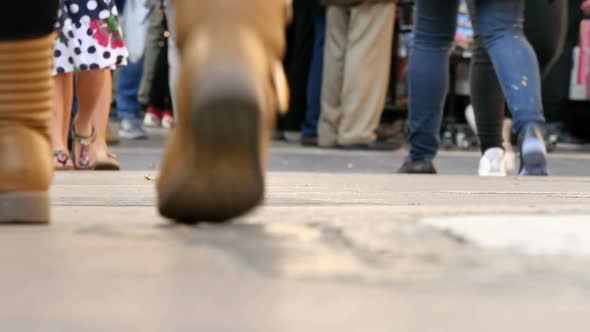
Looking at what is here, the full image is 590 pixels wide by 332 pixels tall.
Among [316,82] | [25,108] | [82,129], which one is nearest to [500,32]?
[82,129]

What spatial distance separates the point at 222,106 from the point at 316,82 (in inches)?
274

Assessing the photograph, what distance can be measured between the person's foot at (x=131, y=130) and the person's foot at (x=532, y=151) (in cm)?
463

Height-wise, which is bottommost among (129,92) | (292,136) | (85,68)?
(292,136)

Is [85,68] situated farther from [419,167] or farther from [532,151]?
[532,151]

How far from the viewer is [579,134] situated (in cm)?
934

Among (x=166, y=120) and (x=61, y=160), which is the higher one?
(x=61, y=160)

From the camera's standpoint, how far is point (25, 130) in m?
1.73

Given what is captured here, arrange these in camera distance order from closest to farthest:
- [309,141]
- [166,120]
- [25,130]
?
[25,130] → [309,141] → [166,120]

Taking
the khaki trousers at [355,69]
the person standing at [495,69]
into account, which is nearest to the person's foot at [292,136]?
the khaki trousers at [355,69]

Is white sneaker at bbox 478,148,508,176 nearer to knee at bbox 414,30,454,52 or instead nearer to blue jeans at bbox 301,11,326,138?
knee at bbox 414,30,454,52

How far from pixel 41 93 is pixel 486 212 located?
641mm

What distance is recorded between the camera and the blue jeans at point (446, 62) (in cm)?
395

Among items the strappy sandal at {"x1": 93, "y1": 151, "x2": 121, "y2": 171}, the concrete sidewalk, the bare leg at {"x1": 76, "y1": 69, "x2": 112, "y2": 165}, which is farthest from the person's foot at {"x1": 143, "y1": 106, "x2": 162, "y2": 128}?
the concrete sidewalk

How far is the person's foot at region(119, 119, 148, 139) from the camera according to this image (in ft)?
A: 27.2
